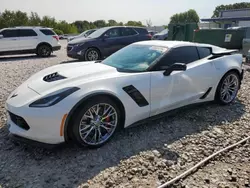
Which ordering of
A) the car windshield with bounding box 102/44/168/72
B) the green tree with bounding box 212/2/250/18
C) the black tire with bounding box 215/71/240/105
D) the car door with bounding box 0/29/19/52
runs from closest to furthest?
the car windshield with bounding box 102/44/168/72 → the black tire with bounding box 215/71/240/105 → the car door with bounding box 0/29/19/52 → the green tree with bounding box 212/2/250/18

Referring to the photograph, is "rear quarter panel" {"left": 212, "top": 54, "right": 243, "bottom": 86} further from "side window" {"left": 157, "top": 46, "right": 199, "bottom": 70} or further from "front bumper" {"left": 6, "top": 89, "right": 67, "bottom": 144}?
"front bumper" {"left": 6, "top": 89, "right": 67, "bottom": 144}

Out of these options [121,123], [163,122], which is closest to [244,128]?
[163,122]

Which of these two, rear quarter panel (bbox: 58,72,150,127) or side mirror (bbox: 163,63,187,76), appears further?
side mirror (bbox: 163,63,187,76)

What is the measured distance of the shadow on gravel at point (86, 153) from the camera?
2.54 meters

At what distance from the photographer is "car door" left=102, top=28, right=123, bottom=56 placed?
9.96 meters

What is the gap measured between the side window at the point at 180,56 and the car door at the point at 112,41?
6255 mm

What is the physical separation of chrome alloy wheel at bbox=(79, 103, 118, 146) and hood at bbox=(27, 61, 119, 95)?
1.30ft

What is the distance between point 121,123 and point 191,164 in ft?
3.44

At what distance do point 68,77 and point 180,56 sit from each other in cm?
189

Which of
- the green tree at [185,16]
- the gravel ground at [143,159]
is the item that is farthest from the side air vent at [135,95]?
the green tree at [185,16]

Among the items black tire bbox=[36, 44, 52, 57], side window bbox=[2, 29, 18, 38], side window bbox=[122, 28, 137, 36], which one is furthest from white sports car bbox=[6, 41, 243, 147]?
side window bbox=[2, 29, 18, 38]

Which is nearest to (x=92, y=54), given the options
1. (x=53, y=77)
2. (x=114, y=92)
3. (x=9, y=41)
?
(x=9, y=41)

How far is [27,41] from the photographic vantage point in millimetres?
12000

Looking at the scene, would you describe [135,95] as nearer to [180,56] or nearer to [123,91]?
[123,91]
